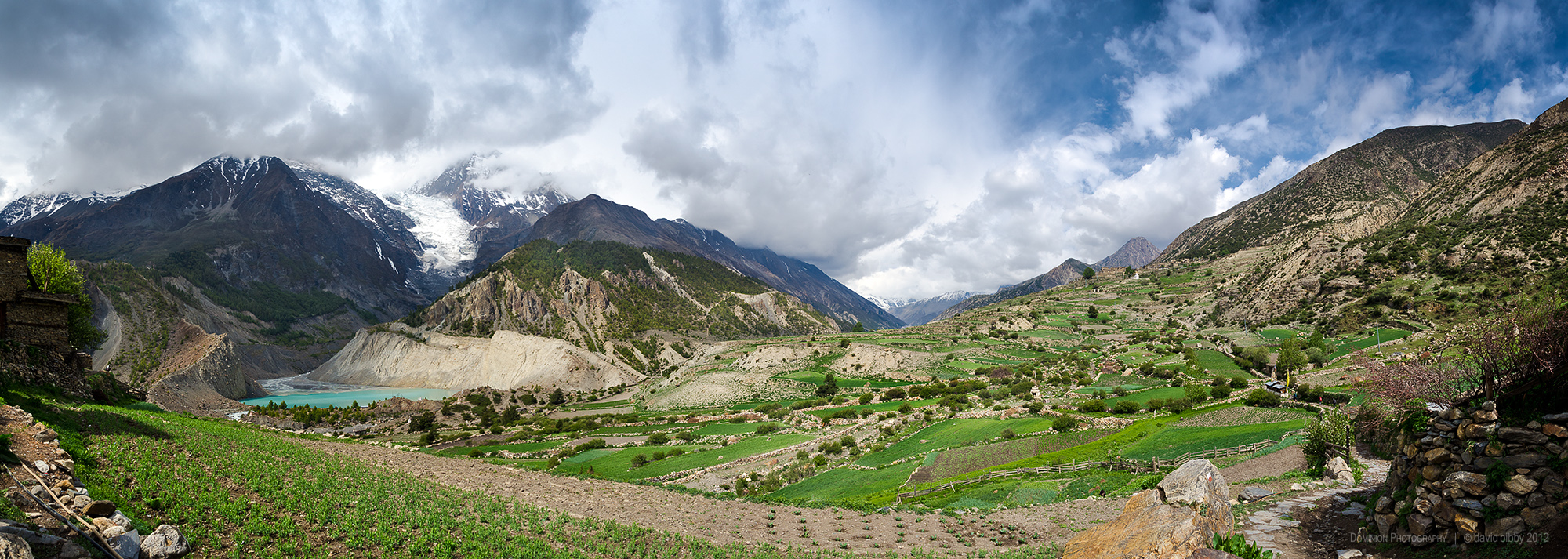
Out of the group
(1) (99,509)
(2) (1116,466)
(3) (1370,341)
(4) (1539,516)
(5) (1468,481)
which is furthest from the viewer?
(3) (1370,341)

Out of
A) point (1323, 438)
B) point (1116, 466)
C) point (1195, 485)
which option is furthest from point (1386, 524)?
point (1116, 466)

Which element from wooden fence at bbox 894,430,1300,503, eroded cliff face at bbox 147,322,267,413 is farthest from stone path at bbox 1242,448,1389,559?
eroded cliff face at bbox 147,322,267,413

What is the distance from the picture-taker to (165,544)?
10078mm

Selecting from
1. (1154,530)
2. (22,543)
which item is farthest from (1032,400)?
(22,543)

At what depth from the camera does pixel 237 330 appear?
166m

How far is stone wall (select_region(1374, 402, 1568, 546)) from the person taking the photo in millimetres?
8867

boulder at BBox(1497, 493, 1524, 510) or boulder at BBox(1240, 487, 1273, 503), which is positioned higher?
boulder at BBox(1497, 493, 1524, 510)

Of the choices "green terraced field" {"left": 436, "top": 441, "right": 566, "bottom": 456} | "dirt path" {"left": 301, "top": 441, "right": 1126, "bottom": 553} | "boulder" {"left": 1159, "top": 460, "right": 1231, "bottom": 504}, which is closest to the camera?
"boulder" {"left": 1159, "top": 460, "right": 1231, "bottom": 504}

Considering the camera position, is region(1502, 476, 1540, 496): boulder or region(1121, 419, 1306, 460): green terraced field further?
region(1121, 419, 1306, 460): green terraced field

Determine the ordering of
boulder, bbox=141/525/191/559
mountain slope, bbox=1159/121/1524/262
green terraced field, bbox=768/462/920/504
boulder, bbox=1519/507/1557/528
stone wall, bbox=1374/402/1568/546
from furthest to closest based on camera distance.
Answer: mountain slope, bbox=1159/121/1524/262 < green terraced field, bbox=768/462/920/504 < boulder, bbox=141/525/191/559 < stone wall, bbox=1374/402/1568/546 < boulder, bbox=1519/507/1557/528

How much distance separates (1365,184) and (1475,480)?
237 m

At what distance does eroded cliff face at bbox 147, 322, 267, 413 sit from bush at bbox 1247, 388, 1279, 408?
101m

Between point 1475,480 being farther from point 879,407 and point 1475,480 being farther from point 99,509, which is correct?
point 879,407

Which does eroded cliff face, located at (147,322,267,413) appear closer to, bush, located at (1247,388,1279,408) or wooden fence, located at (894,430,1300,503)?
wooden fence, located at (894,430,1300,503)
